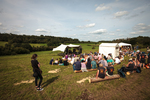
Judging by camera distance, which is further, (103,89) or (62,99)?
(103,89)

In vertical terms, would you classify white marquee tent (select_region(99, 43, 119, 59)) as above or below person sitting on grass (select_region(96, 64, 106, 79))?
above

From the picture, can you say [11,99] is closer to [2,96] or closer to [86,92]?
[2,96]

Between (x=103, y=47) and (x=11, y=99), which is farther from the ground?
(x=103, y=47)

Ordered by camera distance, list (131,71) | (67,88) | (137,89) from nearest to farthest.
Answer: (137,89) < (67,88) < (131,71)

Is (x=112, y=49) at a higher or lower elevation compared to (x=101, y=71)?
higher

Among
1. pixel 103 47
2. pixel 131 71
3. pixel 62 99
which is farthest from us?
pixel 103 47

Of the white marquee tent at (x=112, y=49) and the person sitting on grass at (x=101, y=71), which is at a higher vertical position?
the white marquee tent at (x=112, y=49)

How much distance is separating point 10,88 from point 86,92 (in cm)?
451

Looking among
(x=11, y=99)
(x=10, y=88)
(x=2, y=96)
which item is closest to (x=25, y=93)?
(x=11, y=99)

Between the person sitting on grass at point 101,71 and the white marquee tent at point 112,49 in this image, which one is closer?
the person sitting on grass at point 101,71

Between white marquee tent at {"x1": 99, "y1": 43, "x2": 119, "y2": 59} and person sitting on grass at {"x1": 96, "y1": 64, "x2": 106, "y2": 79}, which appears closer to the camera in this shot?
person sitting on grass at {"x1": 96, "y1": 64, "x2": 106, "y2": 79}

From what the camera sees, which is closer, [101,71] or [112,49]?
[101,71]

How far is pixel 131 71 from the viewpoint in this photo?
229 inches

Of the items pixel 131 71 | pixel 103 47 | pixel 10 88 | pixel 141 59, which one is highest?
pixel 103 47
